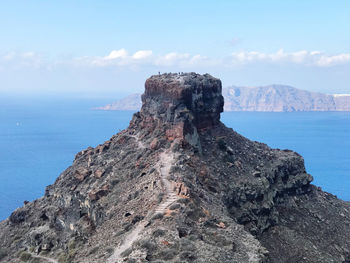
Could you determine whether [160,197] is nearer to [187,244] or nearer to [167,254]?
[187,244]

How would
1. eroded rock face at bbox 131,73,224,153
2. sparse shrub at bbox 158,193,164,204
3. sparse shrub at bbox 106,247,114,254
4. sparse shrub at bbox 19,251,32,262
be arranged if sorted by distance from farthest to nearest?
eroded rock face at bbox 131,73,224,153 → sparse shrub at bbox 19,251,32,262 → sparse shrub at bbox 158,193,164,204 → sparse shrub at bbox 106,247,114,254

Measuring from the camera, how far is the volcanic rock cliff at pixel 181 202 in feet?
101

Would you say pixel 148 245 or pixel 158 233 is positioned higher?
pixel 158 233

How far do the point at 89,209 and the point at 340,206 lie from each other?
38954 millimetres

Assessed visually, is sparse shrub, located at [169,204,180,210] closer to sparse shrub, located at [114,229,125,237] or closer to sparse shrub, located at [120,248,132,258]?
sparse shrub, located at [114,229,125,237]

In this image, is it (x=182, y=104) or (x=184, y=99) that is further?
(x=184, y=99)

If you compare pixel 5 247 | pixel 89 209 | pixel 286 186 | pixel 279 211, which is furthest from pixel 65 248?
pixel 286 186

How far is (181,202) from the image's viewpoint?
34969mm

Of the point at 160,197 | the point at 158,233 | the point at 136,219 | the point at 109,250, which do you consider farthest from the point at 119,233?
the point at 158,233

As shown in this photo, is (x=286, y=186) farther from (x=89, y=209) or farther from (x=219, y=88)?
(x=89, y=209)

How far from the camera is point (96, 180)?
4878 cm

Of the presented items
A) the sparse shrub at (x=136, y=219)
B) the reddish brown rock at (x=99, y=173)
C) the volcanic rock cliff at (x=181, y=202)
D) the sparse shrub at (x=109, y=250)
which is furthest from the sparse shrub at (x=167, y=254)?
the reddish brown rock at (x=99, y=173)

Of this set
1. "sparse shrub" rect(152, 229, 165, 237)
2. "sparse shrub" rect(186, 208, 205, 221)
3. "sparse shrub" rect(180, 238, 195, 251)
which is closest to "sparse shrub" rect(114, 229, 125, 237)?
"sparse shrub" rect(152, 229, 165, 237)

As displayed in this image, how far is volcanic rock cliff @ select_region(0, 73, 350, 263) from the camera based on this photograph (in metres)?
30.9
